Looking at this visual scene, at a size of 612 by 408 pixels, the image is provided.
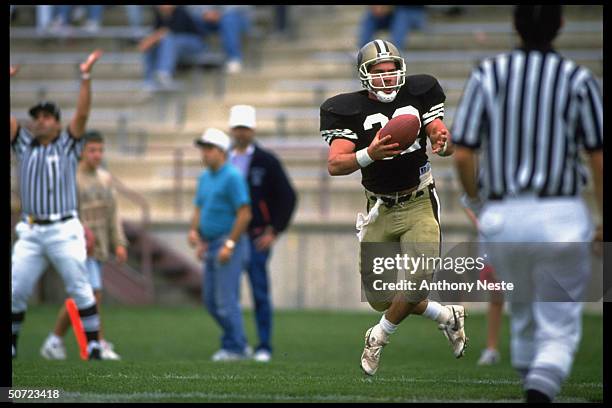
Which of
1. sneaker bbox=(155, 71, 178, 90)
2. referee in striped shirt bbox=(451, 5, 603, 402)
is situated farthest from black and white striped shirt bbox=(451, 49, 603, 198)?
sneaker bbox=(155, 71, 178, 90)

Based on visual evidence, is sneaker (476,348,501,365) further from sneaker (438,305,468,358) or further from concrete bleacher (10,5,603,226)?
concrete bleacher (10,5,603,226)

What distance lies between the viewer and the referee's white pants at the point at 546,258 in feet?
14.9

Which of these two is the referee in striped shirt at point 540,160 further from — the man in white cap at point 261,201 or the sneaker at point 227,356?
the man in white cap at point 261,201

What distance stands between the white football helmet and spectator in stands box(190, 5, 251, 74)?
1003 cm

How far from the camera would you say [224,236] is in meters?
9.12

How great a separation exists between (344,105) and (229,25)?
1011 cm

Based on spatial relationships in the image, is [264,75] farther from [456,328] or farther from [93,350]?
[456,328]

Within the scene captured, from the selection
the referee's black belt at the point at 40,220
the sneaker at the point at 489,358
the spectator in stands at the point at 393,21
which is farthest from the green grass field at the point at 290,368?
the spectator in stands at the point at 393,21

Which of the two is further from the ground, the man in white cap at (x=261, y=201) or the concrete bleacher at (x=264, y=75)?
the concrete bleacher at (x=264, y=75)

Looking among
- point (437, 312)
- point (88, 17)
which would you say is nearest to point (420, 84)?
point (437, 312)

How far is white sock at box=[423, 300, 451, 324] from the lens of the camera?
6.28 metres

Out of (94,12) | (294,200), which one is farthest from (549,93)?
(94,12)

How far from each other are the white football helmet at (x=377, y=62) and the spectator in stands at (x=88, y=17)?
1157cm

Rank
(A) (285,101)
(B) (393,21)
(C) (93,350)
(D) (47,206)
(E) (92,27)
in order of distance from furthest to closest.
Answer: (E) (92,27) < (B) (393,21) < (A) (285,101) < (C) (93,350) < (D) (47,206)
